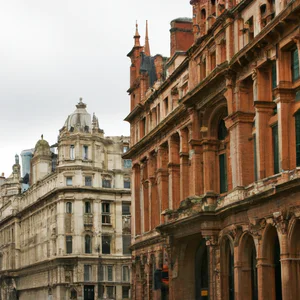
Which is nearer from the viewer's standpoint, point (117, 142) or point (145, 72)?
point (145, 72)

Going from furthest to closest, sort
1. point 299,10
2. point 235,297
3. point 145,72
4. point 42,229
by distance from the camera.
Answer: point 42,229
point 145,72
point 235,297
point 299,10

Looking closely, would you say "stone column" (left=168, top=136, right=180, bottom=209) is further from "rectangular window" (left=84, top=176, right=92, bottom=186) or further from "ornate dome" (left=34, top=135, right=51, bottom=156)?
"ornate dome" (left=34, top=135, right=51, bottom=156)

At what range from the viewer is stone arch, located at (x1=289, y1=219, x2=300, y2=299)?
38.5m

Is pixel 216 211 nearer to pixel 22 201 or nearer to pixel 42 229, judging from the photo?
pixel 42 229

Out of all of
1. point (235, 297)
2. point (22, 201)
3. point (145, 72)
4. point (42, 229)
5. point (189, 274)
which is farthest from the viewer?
point (22, 201)

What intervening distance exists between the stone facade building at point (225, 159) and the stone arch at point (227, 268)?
0.06m

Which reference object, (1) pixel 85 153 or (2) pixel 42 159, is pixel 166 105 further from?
(2) pixel 42 159

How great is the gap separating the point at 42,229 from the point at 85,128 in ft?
51.8

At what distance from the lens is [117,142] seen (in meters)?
108

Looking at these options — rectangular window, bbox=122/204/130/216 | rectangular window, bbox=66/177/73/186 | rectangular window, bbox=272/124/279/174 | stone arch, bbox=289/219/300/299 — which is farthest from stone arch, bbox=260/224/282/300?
rectangular window, bbox=122/204/130/216

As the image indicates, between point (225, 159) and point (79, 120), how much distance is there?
2358 inches

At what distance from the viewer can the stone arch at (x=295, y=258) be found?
3847 cm

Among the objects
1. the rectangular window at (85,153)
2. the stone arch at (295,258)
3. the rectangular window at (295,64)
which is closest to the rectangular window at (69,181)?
the rectangular window at (85,153)

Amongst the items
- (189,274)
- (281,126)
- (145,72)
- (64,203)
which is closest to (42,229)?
(64,203)
